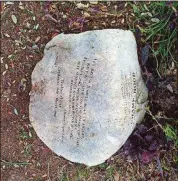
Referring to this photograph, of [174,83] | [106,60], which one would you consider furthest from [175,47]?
[106,60]

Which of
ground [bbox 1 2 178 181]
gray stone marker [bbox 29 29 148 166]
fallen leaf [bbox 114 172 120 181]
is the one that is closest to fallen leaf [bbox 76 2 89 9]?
ground [bbox 1 2 178 181]

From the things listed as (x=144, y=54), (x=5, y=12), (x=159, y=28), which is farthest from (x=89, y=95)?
(x=5, y=12)

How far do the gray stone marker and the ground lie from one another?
0.16 metres

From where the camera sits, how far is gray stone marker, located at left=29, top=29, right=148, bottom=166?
3039mm

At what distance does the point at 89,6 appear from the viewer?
136 inches

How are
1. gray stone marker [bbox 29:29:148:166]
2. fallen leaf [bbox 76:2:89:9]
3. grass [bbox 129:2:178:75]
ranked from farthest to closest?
fallen leaf [bbox 76:2:89:9] < grass [bbox 129:2:178:75] < gray stone marker [bbox 29:29:148:166]

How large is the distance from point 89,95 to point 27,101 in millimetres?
761

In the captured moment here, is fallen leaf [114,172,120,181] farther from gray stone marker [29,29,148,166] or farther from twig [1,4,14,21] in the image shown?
twig [1,4,14,21]

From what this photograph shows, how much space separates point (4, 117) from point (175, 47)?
4.58 ft

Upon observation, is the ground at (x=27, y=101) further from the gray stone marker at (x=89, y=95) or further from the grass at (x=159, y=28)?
the gray stone marker at (x=89, y=95)

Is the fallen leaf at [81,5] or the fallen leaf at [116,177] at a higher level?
the fallen leaf at [81,5]

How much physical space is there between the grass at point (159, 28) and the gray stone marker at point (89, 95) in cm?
15

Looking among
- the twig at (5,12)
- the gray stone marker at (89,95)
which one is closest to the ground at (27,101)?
the twig at (5,12)

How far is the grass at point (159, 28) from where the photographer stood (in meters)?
3.22
